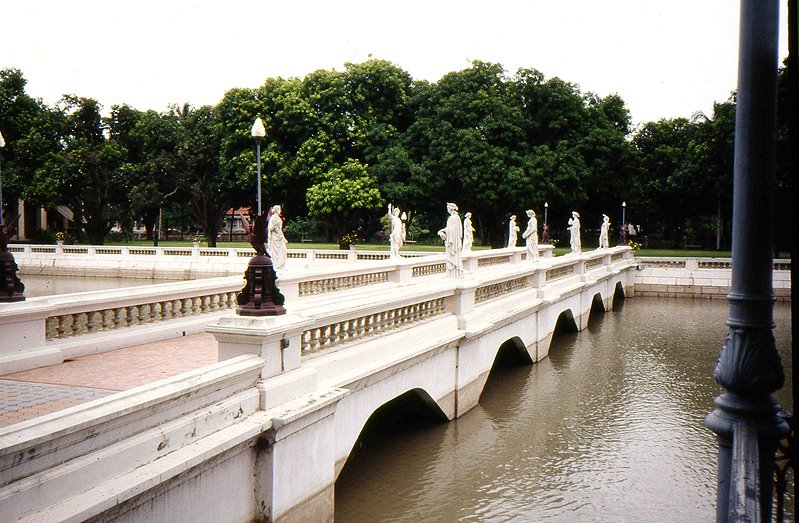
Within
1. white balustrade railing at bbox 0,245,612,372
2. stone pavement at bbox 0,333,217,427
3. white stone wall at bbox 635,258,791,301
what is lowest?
white stone wall at bbox 635,258,791,301

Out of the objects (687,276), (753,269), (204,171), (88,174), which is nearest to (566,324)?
(687,276)

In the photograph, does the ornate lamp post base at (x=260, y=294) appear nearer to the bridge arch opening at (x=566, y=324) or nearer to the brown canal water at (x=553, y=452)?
the brown canal water at (x=553, y=452)

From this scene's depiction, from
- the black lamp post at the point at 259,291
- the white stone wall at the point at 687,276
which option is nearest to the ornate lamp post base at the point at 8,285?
the black lamp post at the point at 259,291

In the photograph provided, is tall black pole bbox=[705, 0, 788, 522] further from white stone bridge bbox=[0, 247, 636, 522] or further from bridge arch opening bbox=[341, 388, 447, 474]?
bridge arch opening bbox=[341, 388, 447, 474]

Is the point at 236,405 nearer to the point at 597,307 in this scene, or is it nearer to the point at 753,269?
the point at 753,269

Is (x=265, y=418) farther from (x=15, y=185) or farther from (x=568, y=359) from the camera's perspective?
(x=15, y=185)

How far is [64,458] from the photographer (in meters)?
4.32

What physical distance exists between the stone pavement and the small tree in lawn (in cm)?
2527

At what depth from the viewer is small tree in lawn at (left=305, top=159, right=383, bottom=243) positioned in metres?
35.2

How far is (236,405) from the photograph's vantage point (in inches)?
231

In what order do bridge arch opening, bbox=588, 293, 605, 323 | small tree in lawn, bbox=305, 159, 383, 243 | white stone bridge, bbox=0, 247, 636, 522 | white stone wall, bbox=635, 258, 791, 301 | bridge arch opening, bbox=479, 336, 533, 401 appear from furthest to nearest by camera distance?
1. small tree in lawn, bbox=305, 159, 383, 243
2. white stone wall, bbox=635, 258, 791, 301
3. bridge arch opening, bbox=588, 293, 605, 323
4. bridge arch opening, bbox=479, 336, 533, 401
5. white stone bridge, bbox=0, 247, 636, 522

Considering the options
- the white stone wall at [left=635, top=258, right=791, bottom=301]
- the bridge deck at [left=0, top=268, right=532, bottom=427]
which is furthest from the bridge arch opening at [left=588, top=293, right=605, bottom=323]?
the bridge deck at [left=0, top=268, right=532, bottom=427]

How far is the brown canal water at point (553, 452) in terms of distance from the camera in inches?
344

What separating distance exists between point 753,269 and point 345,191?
106ft
